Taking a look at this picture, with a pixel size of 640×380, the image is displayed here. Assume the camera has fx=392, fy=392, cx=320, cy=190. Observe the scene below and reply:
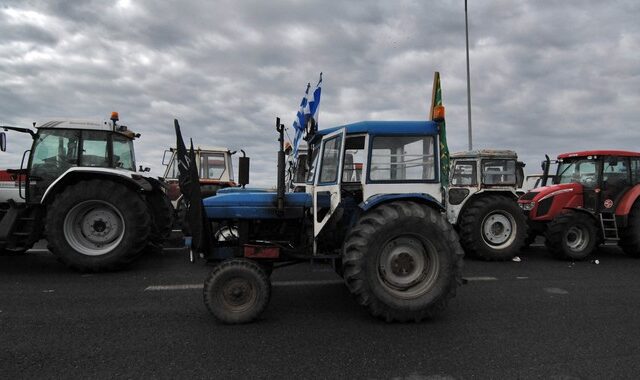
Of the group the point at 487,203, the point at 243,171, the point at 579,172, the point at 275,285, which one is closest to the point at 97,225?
the point at 275,285

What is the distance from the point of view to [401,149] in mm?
3916

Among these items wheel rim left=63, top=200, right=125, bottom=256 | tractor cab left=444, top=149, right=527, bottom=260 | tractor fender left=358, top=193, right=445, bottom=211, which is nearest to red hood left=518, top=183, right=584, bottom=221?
tractor cab left=444, top=149, right=527, bottom=260

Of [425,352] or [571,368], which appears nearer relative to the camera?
[571,368]

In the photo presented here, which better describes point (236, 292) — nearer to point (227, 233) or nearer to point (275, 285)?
point (227, 233)

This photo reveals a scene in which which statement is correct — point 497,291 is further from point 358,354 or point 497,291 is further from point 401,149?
point 358,354

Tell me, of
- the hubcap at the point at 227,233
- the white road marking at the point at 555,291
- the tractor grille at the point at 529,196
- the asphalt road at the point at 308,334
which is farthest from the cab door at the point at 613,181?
the hubcap at the point at 227,233

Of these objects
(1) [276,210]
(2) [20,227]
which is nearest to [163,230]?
(2) [20,227]

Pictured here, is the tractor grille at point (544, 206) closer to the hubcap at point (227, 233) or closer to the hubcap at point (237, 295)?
A: the hubcap at point (227, 233)

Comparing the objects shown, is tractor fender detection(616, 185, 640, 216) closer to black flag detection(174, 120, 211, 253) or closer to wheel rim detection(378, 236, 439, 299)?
wheel rim detection(378, 236, 439, 299)

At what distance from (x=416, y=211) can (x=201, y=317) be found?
2.26 meters

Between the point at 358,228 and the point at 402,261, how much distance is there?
1.91 feet

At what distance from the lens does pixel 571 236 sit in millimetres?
7125

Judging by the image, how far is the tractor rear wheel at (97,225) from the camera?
5402mm

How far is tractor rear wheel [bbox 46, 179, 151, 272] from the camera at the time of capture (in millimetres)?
5402
